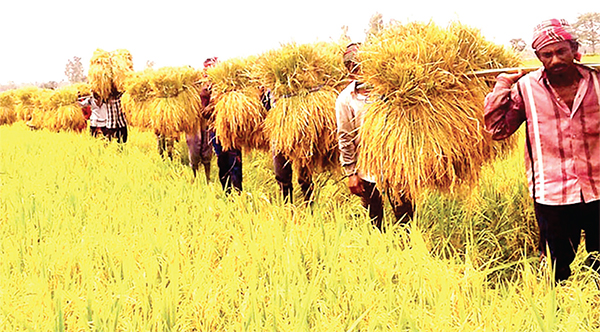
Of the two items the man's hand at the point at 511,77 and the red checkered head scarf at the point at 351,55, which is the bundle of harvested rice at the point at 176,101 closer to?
the red checkered head scarf at the point at 351,55

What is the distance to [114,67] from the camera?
20.7 ft

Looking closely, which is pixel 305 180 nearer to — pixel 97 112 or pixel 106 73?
pixel 106 73

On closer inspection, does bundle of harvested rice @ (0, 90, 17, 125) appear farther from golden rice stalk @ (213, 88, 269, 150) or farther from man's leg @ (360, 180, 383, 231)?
man's leg @ (360, 180, 383, 231)

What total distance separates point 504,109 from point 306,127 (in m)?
1.33

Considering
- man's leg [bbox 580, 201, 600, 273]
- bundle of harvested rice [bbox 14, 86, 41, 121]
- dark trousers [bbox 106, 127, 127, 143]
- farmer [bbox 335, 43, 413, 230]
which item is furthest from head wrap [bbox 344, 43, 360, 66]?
bundle of harvested rice [bbox 14, 86, 41, 121]

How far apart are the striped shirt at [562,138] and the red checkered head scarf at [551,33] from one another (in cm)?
12

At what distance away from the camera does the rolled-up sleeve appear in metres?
1.97

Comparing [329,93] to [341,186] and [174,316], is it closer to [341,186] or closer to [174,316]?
[341,186]

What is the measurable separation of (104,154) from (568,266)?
5.05m

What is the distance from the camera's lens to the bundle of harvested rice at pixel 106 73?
623cm

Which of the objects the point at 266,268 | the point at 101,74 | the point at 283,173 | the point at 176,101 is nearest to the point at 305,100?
the point at 283,173

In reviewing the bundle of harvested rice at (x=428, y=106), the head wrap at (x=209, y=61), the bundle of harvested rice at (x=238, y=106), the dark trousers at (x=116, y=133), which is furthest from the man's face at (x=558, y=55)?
the dark trousers at (x=116, y=133)

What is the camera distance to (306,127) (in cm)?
305

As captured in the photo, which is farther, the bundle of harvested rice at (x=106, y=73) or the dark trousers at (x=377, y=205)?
the bundle of harvested rice at (x=106, y=73)
